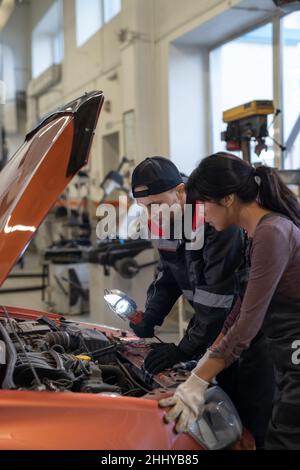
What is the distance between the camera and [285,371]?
1.54 m

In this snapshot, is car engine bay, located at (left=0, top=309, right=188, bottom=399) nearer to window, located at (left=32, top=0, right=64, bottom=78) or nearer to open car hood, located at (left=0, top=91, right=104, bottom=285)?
open car hood, located at (left=0, top=91, right=104, bottom=285)

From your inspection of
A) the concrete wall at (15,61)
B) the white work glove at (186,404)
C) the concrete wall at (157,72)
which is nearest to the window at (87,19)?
the concrete wall at (157,72)

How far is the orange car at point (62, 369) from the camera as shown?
1.34m

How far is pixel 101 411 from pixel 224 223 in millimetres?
632

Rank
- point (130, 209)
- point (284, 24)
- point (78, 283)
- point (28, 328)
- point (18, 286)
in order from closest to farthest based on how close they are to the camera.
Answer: point (28, 328) → point (284, 24) → point (130, 209) → point (78, 283) → point (18, 286)

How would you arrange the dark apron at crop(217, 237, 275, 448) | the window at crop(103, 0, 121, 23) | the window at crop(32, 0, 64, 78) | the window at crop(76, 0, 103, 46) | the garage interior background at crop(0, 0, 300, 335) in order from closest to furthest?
the dark apron at crop(217, 237, 275, 448)
the garage interior background at crop(0, 0, 300, 335)
the window at crop(103, 0, 121, 23)
the window at crop(76, 0, 103, 46)
the window at crop(32, 0, 64, 78)

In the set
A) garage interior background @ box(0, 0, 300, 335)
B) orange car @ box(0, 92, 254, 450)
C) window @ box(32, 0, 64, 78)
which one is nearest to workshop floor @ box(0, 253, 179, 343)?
garage interior background @ box(0, 0, 300, 335)

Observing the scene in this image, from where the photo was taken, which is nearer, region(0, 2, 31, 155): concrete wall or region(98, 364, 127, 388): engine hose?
region(98, 364, 127, 388): engine hose

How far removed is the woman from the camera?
1416 mm

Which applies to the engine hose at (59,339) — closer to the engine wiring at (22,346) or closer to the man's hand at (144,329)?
the engine wiring at (22,346)

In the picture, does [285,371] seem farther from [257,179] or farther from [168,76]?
[168,76]
